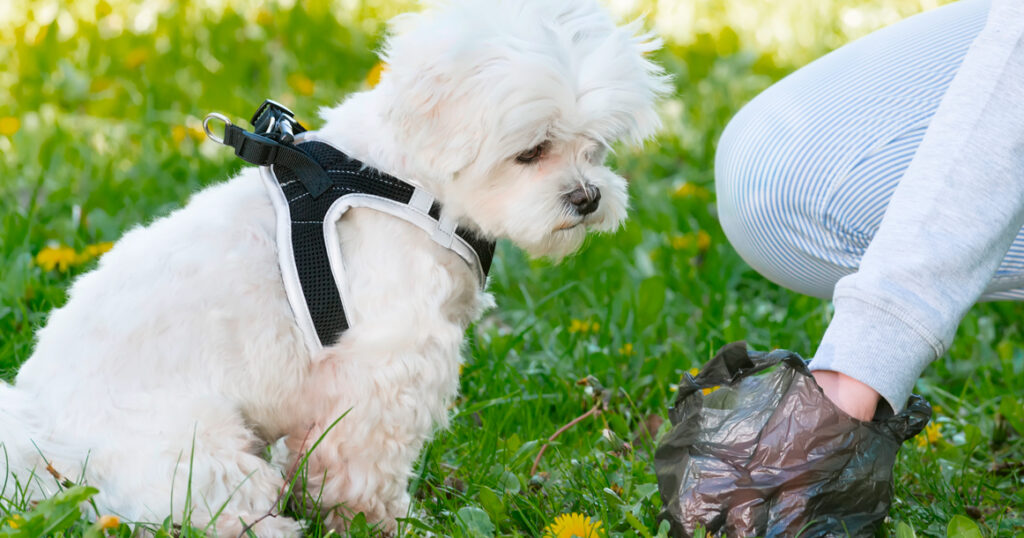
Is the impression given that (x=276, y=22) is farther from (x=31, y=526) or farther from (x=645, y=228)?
(x=31, y=526)

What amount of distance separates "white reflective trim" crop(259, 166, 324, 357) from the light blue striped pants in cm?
114

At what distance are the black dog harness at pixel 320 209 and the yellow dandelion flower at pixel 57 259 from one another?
112 centimetres

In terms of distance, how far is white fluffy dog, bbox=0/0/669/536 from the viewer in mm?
1850

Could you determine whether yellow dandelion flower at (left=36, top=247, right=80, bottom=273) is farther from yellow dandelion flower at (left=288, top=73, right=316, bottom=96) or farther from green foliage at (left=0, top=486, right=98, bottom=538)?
yellow dandelion flower at (left=288, top=73, right=316, bottom=96)

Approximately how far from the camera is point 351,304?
2008mm

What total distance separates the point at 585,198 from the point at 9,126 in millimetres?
2685

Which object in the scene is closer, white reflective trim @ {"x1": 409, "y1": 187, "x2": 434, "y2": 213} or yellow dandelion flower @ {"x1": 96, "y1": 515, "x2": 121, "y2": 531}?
yellow dandelion flower @ {"x1": 96, "y1": 515, "x2": 121, "y2": 531}

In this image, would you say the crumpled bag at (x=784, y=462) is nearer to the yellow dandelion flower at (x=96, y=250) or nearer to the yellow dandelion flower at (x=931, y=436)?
the yellow dandelion flower at (x=931, y=436)

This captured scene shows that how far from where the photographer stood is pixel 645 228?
3.67 meters

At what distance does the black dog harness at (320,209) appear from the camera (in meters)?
1.99

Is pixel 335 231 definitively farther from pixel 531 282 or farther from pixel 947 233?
pixel 531 282

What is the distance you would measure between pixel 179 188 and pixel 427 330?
1892 millimetres

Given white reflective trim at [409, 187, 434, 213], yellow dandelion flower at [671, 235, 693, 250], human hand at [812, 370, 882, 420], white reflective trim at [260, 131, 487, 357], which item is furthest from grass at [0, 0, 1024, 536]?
white reflective trim at [409, 187, 434, 213]

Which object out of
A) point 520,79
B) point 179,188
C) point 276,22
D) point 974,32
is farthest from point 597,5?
point 276,22
